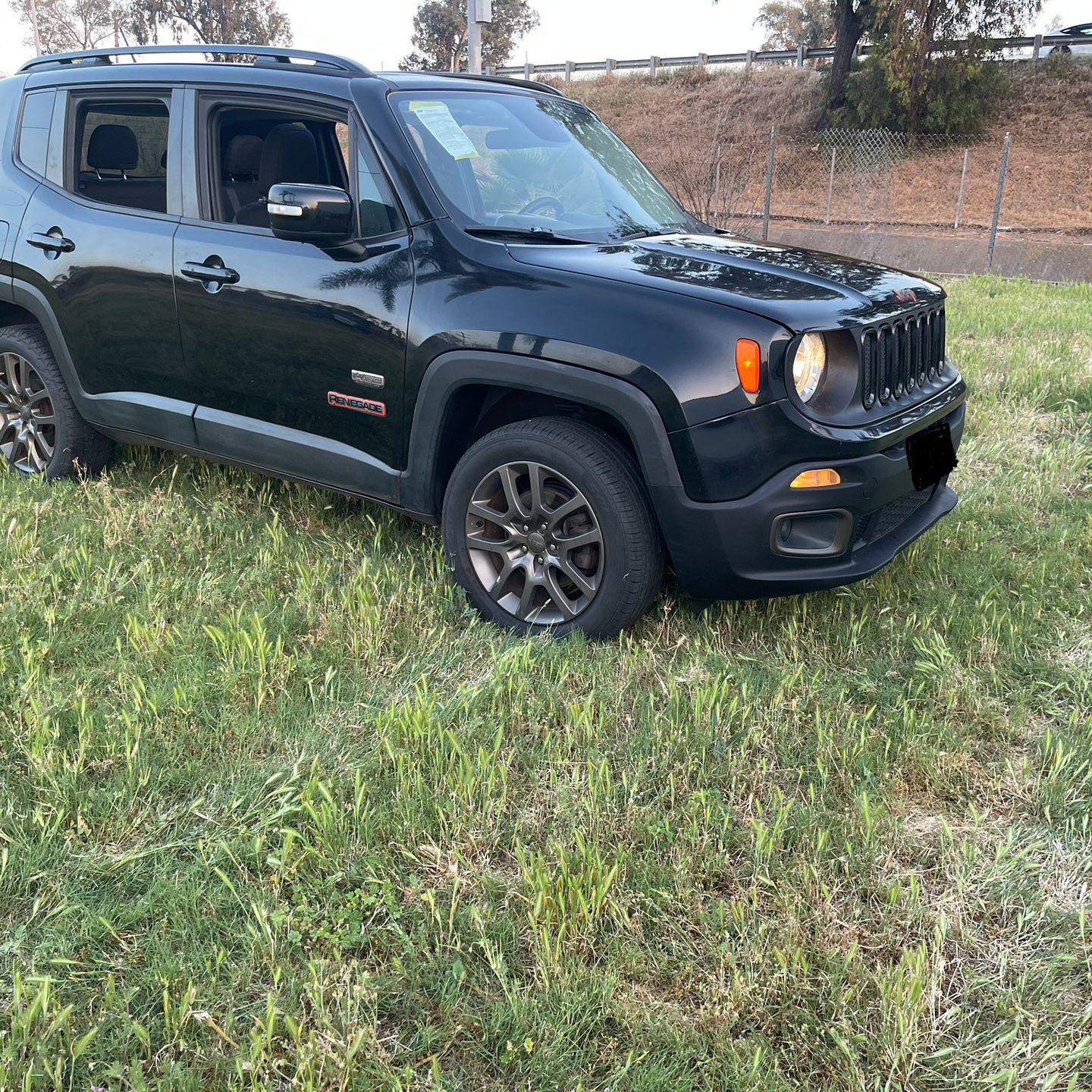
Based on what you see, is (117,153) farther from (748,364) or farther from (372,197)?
(748,364)

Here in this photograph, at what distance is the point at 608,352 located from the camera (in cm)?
307

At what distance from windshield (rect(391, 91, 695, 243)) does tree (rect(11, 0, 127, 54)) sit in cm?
5314

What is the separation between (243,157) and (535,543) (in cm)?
242

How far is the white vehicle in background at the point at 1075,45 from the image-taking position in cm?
2727

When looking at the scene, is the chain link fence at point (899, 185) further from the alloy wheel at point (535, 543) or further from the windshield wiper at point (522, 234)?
the alloy wheel at point (535, 543)

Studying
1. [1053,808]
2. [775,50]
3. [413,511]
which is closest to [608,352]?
[413,511]

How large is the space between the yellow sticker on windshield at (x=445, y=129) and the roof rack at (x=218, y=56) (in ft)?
0.85

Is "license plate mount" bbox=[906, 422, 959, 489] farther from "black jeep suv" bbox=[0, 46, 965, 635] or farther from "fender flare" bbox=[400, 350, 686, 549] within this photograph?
"fender flare" bbox=[400, 350, 686, 549]

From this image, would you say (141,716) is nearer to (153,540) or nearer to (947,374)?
(153,540)

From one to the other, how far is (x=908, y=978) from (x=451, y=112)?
3362 mm

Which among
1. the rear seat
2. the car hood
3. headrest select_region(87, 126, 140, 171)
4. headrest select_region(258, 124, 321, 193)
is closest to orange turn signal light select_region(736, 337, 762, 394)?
the car hood

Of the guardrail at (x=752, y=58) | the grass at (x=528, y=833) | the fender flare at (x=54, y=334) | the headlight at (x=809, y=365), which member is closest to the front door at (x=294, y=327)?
the grass at (x=528, y=833)

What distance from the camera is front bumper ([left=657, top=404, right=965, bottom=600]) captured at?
3.02 metres

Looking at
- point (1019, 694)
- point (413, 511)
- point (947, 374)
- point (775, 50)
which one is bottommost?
point (1019, 694)
